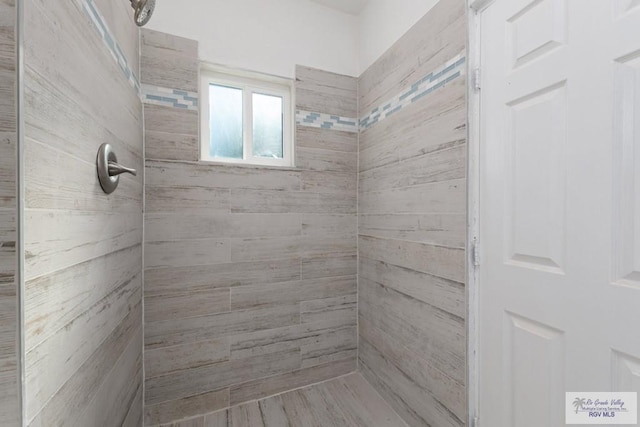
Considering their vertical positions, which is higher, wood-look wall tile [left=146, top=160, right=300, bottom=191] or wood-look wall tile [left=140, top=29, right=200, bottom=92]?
wood-look wall tile [left=140, top=29, right=200, bottom=92]

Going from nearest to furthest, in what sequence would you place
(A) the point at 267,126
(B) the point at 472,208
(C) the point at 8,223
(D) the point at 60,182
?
(C) the point at 8,223 < (D) the point at 60,182 < (B) the point at 472,208 < (A) the point at 267,126

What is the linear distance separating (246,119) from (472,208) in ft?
4.63

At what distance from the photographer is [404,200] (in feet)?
4.96

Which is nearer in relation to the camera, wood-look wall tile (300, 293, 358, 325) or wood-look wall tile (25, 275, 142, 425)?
wood-look wall tile (25, 275, 142, 425)

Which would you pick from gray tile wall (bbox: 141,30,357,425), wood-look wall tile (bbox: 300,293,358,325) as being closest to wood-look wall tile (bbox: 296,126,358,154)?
gray tile wall (bbox: 141,30,357,425)

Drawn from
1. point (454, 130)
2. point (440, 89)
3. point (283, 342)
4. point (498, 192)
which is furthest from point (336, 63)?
point (283, 342)

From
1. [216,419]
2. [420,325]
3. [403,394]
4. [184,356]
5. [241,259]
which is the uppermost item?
[241,259]

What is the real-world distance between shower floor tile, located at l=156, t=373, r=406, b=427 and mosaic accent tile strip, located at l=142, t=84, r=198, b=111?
5.82 feet

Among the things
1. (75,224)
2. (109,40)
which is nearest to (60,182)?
(75,224)

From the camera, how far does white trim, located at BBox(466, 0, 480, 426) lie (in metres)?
1.13

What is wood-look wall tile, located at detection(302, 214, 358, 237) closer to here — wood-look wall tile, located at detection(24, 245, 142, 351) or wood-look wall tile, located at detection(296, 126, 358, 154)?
wood-look wall tile, located at detection(296, 126, 358, 154)

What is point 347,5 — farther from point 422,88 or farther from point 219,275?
point 219,275

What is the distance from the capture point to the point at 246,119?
1.79 m

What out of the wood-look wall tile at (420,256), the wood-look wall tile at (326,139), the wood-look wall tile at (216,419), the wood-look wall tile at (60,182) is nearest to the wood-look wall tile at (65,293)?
the wood-look wall tile at (60,182)
